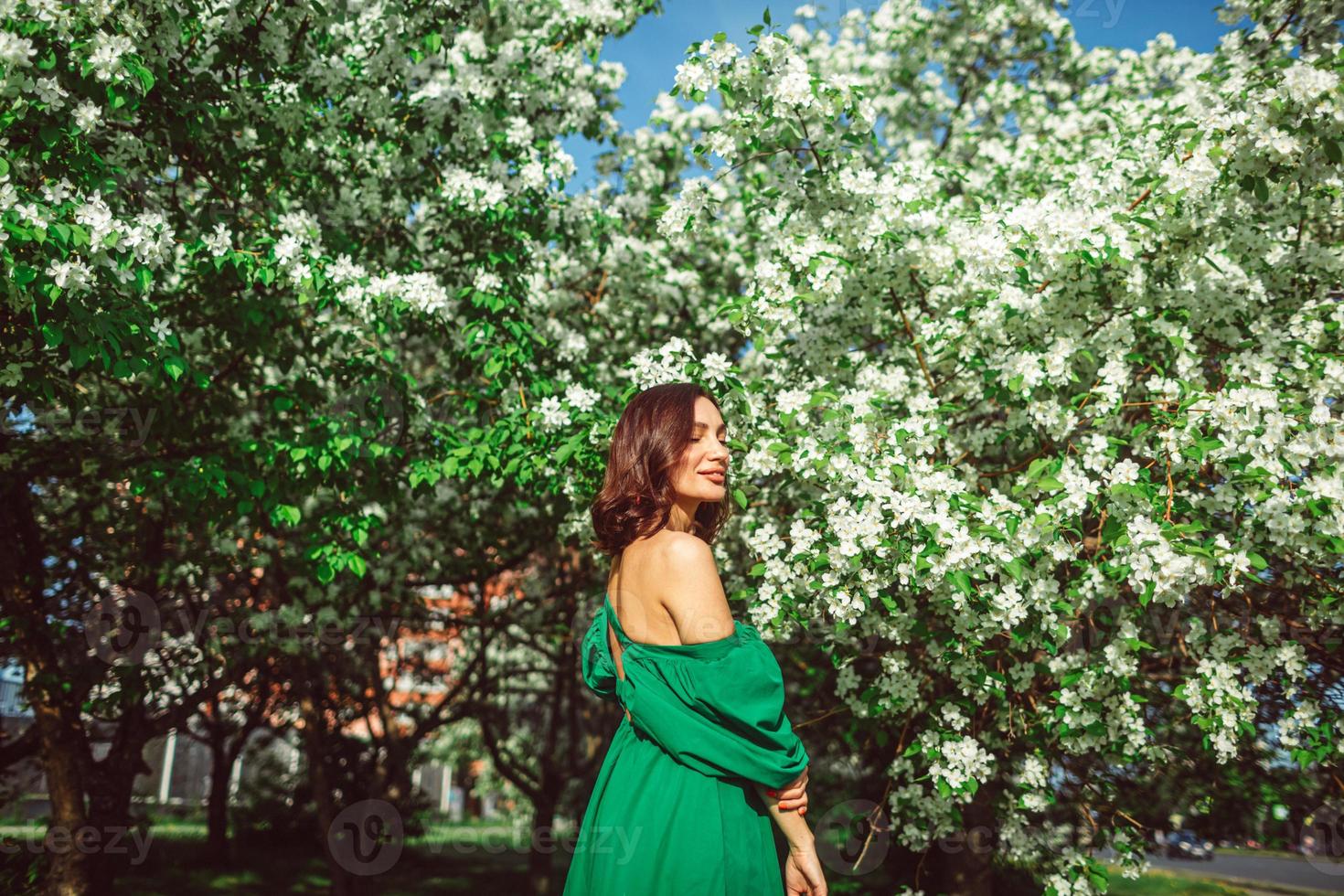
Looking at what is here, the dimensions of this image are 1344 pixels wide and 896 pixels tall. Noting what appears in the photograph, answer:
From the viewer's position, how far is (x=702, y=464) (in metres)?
2.76

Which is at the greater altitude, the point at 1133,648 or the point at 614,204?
the point at 614,204

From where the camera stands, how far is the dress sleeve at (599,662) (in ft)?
9.43

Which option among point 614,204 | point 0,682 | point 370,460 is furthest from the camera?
point 0,682

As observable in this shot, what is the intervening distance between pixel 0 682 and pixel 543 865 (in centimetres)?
1357

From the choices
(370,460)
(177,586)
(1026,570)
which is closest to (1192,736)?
(1026,570)

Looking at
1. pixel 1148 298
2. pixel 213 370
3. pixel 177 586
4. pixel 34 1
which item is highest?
pixel 34 1

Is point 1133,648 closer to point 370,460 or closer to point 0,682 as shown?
point 370,460

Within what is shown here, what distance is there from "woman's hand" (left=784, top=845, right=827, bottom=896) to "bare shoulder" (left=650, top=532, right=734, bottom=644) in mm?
600

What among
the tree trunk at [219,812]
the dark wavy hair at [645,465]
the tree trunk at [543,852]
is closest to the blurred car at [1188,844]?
the tree trunk at [543,852]

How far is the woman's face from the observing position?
2.74 meters

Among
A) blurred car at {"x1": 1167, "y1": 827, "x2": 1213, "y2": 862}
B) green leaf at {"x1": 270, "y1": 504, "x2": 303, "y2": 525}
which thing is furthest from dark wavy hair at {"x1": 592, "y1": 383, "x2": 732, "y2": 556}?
blurred car at {"x1": 1167, "y1": 827, "x2": 1213, "y2": 862}

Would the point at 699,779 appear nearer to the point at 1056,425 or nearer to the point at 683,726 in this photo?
the point at 683,726

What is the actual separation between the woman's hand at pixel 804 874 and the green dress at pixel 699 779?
49 millimetres

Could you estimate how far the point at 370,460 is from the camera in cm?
571
